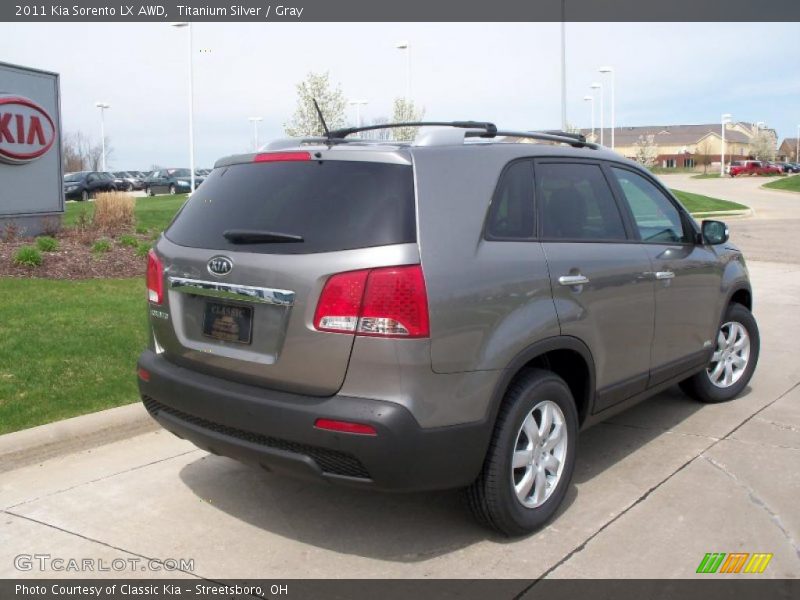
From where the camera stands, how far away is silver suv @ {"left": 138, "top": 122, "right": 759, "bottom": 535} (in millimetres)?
3201

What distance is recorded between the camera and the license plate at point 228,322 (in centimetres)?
349

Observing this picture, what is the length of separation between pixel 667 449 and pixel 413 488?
2365mm

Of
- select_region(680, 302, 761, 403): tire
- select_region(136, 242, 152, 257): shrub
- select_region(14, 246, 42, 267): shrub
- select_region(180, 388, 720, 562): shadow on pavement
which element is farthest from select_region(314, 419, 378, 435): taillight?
select_region(136, 242, 152, 257): shrub

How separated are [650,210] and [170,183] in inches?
1793

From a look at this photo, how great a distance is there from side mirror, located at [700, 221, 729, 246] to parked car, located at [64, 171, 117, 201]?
37461 mm

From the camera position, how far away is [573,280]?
3.95 meters

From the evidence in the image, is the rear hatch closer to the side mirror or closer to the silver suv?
the silver suv

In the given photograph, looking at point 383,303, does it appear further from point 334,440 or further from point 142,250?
point 142,250

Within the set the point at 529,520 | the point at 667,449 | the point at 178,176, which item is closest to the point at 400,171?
the point at 529,520

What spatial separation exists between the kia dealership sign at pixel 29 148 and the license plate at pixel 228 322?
1090 cm

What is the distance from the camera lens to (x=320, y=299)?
3.24 meters

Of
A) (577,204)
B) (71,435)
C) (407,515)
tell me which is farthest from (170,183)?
(407,515)

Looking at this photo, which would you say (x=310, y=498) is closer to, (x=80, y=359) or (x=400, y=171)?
(x=400, y=171)

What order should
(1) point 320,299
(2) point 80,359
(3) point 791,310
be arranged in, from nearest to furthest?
(1) point 320,299 < (2) point 80,359 < (3) point 791,310
